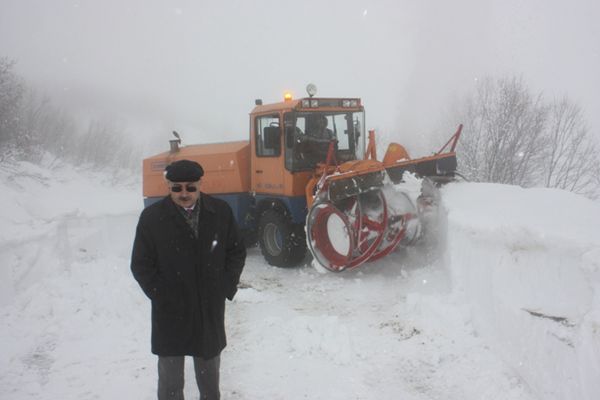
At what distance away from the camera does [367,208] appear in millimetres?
6758

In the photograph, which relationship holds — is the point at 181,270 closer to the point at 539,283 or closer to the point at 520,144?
the point at 539,283

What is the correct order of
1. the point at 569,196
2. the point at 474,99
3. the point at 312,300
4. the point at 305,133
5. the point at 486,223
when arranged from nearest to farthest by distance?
the point at 486,223 → the point at 569,196 → the point at 312,300 → the point at 305,133 → the point at 474,99

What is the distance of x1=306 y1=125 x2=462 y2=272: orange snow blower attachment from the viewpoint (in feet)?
20.9

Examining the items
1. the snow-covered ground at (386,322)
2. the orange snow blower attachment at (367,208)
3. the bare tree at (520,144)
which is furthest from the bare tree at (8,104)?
the bare tree at (520,144)

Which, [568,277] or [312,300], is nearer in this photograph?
[568,277]

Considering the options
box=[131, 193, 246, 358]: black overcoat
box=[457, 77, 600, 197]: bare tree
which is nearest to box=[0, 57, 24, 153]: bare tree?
box=[131, 193, 246, 358]: black overcoat

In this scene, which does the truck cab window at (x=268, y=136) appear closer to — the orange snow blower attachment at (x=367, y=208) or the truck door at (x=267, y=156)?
the truck door at (x=267, y=156)

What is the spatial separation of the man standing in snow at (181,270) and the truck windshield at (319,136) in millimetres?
4459

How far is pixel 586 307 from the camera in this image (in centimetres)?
297

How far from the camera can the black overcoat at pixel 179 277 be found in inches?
111

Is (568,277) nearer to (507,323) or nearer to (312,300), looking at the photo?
(507,323)

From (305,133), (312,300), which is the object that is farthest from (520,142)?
(312,300)

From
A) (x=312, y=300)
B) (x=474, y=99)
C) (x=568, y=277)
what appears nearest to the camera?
(x=568, y=277)

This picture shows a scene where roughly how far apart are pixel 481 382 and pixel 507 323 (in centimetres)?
50
